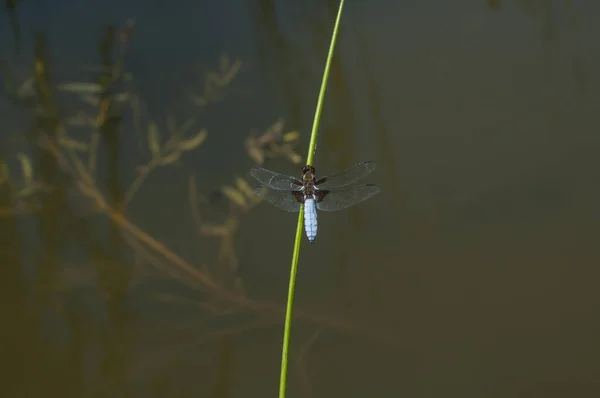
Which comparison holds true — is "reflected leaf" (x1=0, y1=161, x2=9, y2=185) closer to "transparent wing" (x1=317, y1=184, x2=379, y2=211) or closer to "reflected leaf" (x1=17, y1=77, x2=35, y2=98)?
"reflected leaf" (x1=17, y1=77, x2=35, y2=98)

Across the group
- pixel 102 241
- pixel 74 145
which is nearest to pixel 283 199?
pixel 102 241

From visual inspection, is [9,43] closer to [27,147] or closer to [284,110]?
[27,147]

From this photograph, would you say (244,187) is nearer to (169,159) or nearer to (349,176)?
(169,159)

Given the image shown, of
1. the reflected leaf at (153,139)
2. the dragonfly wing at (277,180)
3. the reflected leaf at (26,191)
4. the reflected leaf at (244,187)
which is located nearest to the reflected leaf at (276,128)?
the reflected leaf at (244,187)

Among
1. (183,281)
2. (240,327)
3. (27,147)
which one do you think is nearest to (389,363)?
(240,327)

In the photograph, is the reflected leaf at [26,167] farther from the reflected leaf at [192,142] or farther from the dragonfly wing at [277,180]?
the dragonfly wing at [277,180]

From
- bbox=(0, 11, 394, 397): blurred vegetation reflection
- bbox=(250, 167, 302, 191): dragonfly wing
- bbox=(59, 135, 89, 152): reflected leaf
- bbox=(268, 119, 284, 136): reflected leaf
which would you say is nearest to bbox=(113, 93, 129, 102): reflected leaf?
bbox=(0, 11, 394, 397): blurred vegetation reflection
